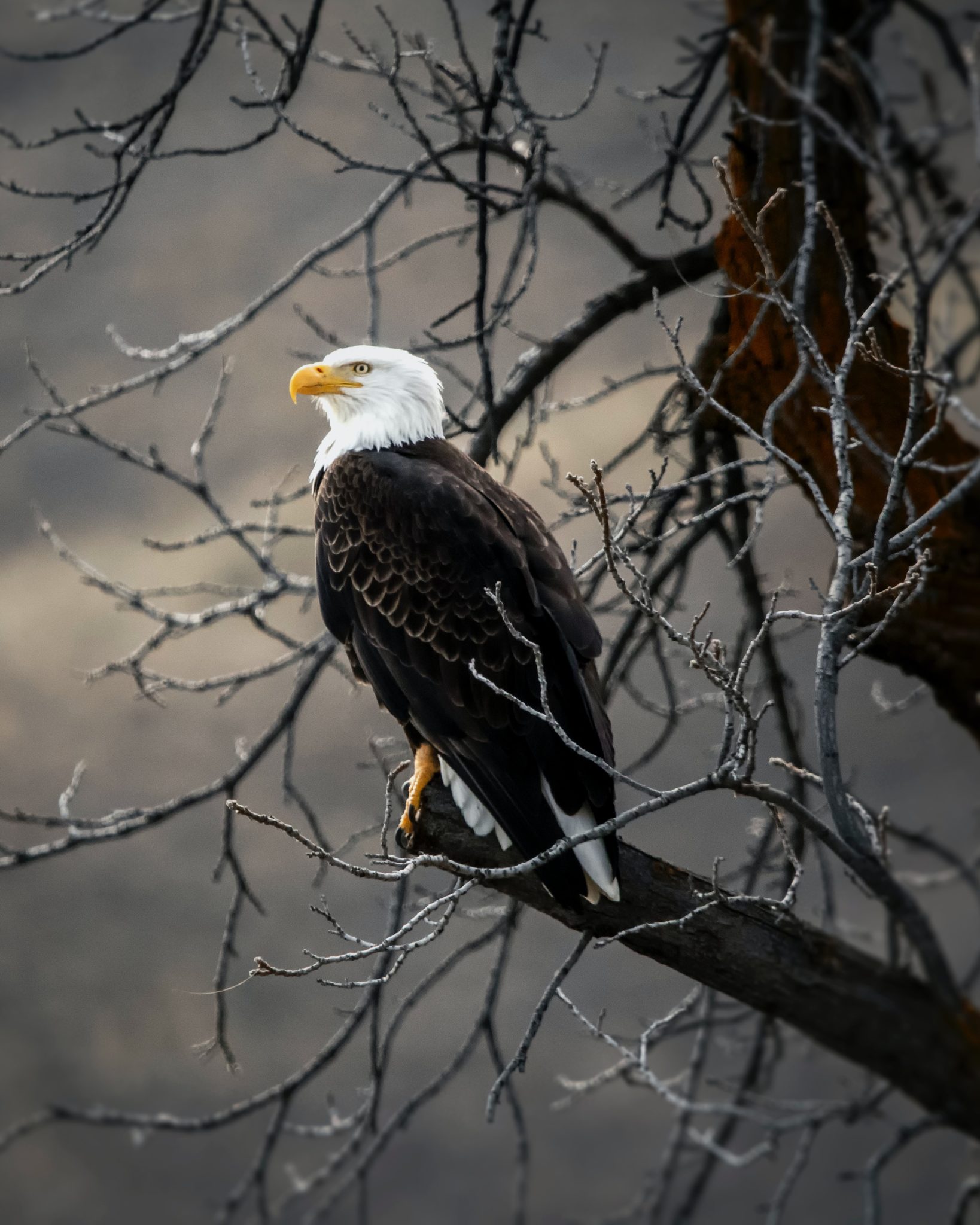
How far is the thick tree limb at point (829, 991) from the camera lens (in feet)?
5.94

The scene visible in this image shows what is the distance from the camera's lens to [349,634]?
244cm

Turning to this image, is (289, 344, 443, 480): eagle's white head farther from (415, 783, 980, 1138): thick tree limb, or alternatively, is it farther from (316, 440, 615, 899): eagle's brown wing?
(415, 783, 980, 1138): thick tree limb

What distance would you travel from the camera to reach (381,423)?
8.72 feet

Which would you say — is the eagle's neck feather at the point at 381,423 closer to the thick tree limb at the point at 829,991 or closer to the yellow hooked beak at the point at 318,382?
the yellow hooked beak at the point at 318,382

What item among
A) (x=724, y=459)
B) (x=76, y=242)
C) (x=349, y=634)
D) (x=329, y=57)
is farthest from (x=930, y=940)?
(x=329, y=57)

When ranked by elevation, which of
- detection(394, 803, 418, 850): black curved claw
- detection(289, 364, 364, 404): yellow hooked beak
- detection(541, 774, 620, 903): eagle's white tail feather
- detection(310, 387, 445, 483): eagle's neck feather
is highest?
detection(289, 364, 364, 404): yellow hooked beak

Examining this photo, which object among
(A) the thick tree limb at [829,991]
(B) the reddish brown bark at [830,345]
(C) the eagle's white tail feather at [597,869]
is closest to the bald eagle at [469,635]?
(C) the eagle's white tail feather at [597,869]

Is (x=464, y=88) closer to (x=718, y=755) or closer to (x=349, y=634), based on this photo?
(x=349, y=634)

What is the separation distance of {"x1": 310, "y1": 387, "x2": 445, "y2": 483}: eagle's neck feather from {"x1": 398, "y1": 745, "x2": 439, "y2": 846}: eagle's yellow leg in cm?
70

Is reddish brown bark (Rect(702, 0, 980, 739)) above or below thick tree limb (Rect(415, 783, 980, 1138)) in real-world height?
above

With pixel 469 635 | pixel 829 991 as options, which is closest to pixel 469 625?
pixel 469 635

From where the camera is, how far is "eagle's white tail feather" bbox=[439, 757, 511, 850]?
2.17m

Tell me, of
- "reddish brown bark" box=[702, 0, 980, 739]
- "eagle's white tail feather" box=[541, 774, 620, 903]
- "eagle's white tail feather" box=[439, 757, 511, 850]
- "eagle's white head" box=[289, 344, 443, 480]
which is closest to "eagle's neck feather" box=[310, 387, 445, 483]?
"eagle's white head" box=[289, 344, 443, 480]

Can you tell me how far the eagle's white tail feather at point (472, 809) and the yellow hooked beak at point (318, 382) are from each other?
0.93 m
